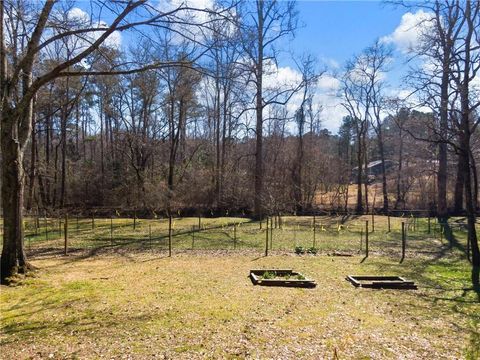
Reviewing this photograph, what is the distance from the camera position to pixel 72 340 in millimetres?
4777

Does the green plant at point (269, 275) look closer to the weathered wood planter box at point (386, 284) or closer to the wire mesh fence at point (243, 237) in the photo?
the weathered wood planter box at point (386, 284)

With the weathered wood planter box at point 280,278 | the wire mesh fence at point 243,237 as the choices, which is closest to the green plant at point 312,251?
the wire mesh fence at point 243,237

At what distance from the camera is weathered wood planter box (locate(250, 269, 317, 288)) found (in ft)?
25.5

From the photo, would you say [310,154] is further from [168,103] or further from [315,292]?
[315,292]

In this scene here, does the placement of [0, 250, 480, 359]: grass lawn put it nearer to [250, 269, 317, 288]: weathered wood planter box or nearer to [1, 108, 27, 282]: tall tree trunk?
[250, 269, 317, 288]: weathered wood planter box

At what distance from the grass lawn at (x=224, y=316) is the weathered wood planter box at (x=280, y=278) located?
28 cm

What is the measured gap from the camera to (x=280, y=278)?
817 centimetres

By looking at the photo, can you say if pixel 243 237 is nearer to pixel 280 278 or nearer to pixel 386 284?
pixel 280 278

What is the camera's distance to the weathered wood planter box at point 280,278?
7.78 meters

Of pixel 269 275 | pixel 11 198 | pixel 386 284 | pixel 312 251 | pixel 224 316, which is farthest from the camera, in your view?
pixel 312 251

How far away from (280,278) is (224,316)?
2.57 metres

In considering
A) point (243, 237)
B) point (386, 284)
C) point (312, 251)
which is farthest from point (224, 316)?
point (243, 237)

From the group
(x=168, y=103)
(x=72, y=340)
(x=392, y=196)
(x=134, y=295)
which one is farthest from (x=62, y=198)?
(x=392, y=196)

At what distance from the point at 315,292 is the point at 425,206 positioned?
22.4m
